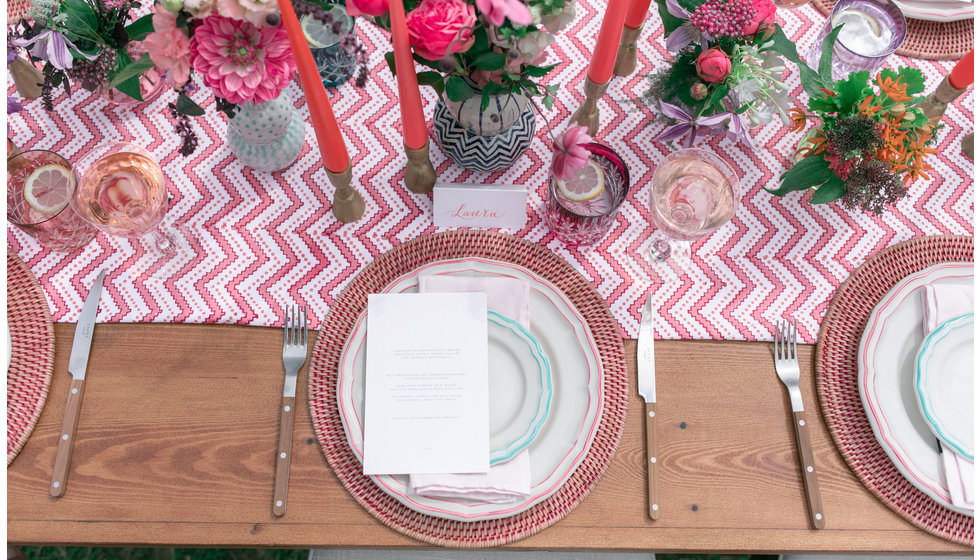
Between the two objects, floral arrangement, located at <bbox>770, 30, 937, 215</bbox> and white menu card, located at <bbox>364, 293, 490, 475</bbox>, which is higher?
floral arrangement, located at <bbox>770, 30, 937, 215</bbox>

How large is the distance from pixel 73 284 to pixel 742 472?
42.9 inches

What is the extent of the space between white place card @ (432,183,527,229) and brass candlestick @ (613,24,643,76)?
12.4 inches

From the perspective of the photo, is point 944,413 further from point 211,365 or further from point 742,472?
point 211,365

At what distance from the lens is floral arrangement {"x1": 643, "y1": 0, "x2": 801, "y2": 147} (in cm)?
88

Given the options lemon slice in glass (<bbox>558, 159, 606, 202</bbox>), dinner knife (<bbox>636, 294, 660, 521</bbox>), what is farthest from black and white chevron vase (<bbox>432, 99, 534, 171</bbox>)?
dinner knife (<bbox>636, 294, 660, 521</bbox>)

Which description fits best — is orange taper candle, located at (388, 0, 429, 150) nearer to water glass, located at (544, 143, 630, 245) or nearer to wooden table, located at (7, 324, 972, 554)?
water glass, located at (544, 143, 630, 245)

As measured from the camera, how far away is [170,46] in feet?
2.26

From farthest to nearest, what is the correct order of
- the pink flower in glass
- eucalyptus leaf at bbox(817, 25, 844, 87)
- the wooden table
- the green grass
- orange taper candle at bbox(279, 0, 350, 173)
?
Answer: 1. the green grass
2. eucalyptus leaf at bbox(817, 25, 844, 87)
3. the wooden table
4. the pink flower in glass
5. orange taper candle at bbox(279, 0, 350, 173)

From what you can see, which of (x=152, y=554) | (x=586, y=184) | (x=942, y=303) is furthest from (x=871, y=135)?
(x=152, y=554)

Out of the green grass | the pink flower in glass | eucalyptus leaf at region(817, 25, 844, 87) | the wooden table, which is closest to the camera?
the pink flower in glass

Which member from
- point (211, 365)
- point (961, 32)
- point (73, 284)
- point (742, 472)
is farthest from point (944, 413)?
point (73, 284)

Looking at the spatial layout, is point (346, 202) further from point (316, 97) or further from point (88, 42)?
point (88, 42)

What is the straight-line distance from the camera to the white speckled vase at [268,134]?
3.06 feet

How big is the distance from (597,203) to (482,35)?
34cm
